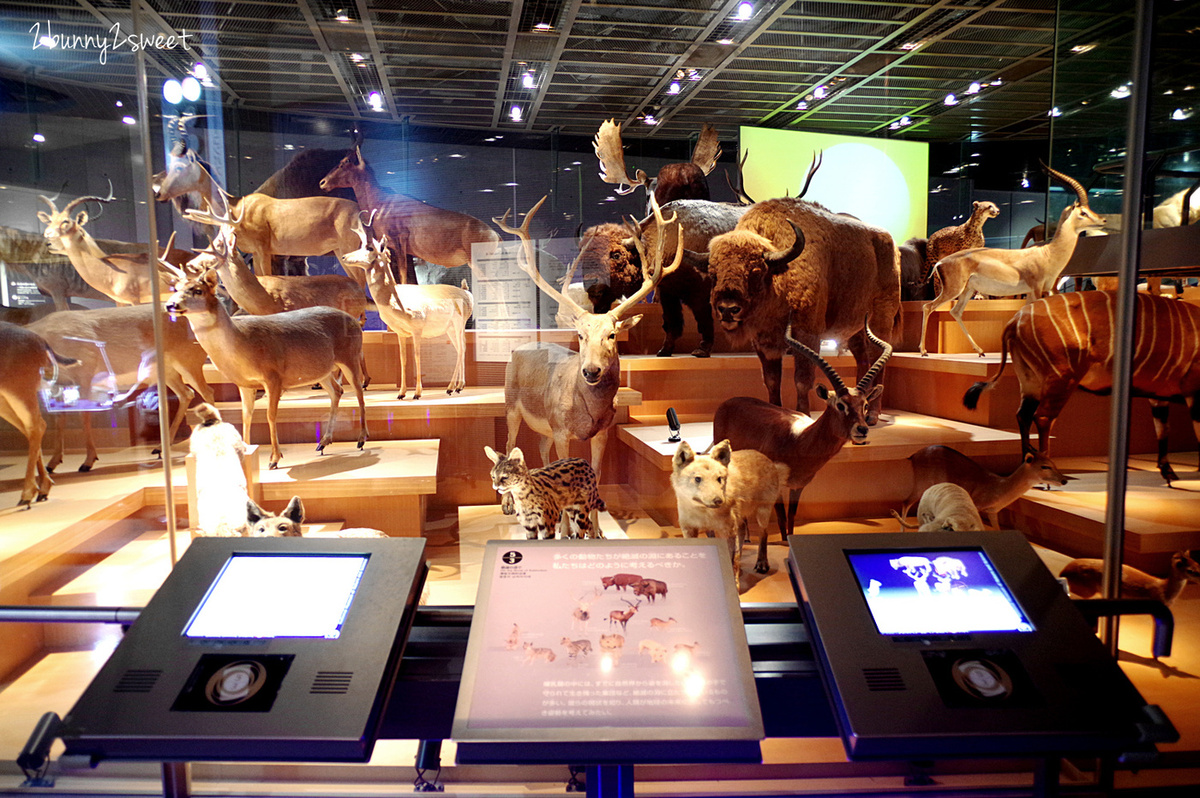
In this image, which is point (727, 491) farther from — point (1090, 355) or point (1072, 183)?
point (1072, 183)

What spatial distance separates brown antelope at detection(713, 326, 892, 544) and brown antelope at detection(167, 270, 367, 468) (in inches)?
40.4

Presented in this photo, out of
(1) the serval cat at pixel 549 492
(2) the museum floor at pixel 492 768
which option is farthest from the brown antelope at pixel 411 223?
(2) the museum floor at pixel 492 768

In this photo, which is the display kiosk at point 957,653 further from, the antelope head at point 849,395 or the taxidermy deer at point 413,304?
the taxidermy deer at point 413,304

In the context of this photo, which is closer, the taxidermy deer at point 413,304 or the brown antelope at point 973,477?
the taxidermy deer at point 413,304

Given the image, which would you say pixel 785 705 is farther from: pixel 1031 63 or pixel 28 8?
pixel 28 8

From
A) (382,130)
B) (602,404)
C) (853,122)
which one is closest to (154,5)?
(382,130)

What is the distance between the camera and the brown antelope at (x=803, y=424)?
6.02 ft

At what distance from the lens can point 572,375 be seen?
1810mm

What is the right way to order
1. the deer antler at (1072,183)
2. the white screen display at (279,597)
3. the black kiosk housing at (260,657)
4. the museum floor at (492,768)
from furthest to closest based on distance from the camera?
the deer antler at (1072,183)
the museum floor at (492,768)
the white screen display at (279,597)
the black kiosk housing at (260,657)

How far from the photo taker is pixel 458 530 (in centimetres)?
185

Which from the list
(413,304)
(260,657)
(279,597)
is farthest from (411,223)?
(260,657)

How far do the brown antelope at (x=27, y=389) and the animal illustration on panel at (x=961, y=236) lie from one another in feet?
7.70

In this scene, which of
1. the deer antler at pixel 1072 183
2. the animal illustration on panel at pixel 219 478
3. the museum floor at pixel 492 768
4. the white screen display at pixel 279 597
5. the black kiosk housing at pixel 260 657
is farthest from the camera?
the deer antler at pixel 1072 183

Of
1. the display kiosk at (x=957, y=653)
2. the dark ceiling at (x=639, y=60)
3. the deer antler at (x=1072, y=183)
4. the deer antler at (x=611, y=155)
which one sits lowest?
the display kiosk at (x=957, y=653)
